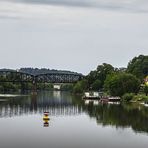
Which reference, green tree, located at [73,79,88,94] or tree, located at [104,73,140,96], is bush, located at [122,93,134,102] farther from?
green tree, located at [73,79,88,94]

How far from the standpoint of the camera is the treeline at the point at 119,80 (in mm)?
124938

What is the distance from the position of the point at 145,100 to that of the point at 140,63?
49777mm

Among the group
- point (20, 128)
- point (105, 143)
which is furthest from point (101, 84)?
point (105, 143)

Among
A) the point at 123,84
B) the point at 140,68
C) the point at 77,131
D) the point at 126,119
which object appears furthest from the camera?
the point at 140,68

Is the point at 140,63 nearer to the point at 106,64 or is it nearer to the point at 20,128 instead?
the point at 106,64

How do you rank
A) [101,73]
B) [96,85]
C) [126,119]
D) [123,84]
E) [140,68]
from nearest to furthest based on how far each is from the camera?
[126,119]
[123,84]
[140,68]
[101,73]
[96,85]

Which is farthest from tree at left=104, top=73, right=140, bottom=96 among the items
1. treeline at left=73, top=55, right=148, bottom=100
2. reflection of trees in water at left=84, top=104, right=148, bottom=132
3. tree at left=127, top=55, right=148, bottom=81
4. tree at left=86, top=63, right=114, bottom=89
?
reflection of trees in water at left=84, top=104, right=148, bottom=132

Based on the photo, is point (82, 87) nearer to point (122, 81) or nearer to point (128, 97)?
point (122, 81)

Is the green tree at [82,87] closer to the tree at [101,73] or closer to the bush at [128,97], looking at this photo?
the tree at [101,73]

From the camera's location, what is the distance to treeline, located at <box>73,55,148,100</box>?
124938mm

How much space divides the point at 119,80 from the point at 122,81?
732mm

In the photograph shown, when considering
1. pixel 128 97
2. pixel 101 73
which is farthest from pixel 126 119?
pixel 101 73

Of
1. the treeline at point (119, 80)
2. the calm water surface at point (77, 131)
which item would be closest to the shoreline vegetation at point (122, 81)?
the treeline at point (119, 80)

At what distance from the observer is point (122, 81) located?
12525 centimetres
